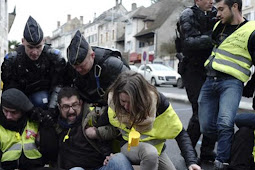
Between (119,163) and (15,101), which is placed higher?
(15,101)

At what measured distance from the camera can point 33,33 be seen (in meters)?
3.17

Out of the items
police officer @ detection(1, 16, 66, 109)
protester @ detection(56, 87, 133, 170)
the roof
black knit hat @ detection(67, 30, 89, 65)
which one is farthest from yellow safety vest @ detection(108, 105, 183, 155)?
the roof

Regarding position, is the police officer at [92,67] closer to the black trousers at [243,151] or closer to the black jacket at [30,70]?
the black jacket at [30,70]

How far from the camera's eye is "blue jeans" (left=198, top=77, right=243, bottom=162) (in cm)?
301

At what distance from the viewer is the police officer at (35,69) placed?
3248mm

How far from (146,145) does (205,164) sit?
1.58 m

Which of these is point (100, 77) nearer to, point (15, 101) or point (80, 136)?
point (80, 136)

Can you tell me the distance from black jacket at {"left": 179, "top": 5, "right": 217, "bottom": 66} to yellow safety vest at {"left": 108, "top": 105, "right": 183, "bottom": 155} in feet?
4.25

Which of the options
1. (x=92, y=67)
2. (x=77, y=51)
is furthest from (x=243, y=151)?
(x=77, y=51)

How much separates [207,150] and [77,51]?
197 cm

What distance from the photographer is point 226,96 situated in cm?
317

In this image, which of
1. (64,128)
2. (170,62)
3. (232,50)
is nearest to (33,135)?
(64,128)

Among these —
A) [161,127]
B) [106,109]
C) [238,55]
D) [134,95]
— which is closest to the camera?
[134,95]

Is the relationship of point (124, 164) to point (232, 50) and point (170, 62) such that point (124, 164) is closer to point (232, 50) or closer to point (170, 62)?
point (232, 50)
